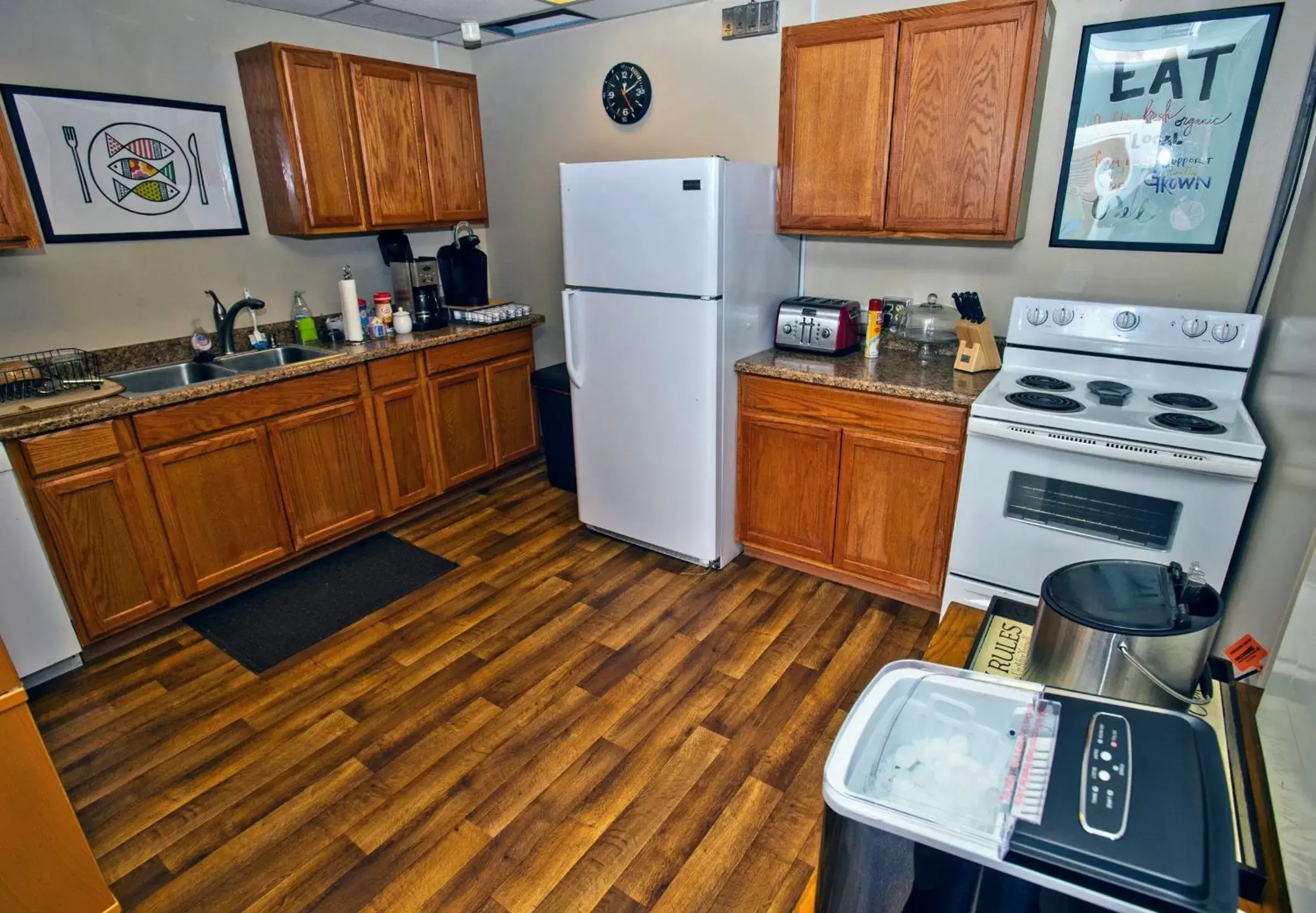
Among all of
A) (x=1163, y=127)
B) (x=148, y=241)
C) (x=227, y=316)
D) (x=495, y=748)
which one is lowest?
(x=495, y=748)

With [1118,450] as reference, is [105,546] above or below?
below

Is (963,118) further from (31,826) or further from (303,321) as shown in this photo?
(31,826)

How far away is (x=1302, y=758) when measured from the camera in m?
0.73

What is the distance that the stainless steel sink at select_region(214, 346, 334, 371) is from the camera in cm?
318

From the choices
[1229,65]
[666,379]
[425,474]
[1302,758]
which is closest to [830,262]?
[666,379]

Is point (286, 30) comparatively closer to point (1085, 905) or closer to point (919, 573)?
point (919, 573)

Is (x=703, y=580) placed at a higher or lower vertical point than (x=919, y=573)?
lower

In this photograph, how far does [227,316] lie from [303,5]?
4.80 ft

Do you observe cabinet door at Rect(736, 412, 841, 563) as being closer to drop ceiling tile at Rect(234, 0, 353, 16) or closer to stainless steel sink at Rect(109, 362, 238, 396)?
stainless steel sink at Rect(109, 362, 238, 396)

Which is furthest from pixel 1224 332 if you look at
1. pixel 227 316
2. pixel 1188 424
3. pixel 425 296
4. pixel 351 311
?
pixel 227 316

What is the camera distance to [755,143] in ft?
10.5

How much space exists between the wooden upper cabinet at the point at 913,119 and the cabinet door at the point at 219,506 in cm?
245

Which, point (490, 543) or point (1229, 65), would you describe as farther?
point (490, 543)

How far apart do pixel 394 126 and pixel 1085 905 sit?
12.7 ft
